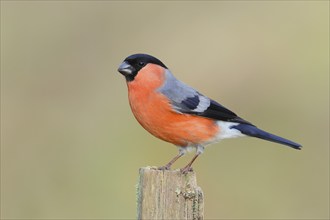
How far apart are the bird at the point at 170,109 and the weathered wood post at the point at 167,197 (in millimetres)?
1531

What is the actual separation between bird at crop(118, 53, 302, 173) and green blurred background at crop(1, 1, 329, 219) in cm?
232

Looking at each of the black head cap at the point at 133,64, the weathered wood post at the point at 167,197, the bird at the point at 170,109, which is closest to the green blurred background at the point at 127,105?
the bird at the point at 170,109

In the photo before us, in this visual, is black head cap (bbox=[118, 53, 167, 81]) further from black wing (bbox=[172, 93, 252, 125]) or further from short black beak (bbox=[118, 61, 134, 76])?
black wing (bbox=[172, 93, 252, 125])

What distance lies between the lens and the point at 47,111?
907 centimetres

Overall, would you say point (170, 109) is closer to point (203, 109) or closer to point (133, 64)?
point (203, 109)

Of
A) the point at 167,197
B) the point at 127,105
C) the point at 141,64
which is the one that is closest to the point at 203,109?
the point at 141,64

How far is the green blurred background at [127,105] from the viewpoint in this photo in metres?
8.17

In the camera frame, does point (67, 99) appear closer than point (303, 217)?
No

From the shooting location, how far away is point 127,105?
30.8 ft

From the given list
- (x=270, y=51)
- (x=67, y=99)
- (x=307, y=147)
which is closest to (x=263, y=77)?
(x=270, y=51)

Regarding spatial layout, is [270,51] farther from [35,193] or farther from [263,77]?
[35,193]

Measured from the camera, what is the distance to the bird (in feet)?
18.5

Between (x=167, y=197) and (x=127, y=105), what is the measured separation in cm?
548

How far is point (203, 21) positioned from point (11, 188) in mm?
4120
